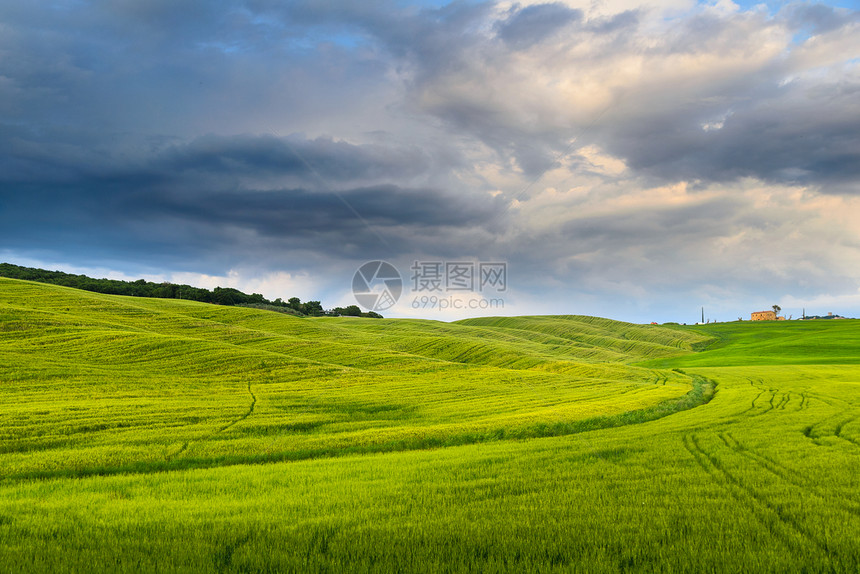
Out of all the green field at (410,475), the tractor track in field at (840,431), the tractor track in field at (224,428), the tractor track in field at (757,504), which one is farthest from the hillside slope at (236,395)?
the tractor track in field at (757,504)

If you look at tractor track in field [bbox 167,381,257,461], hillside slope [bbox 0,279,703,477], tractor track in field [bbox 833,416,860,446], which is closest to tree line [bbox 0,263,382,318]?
hillside slope [bbox 0,279,703,477]

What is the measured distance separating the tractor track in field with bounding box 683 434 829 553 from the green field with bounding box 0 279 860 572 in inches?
2.2

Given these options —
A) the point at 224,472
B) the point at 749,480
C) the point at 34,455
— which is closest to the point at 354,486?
the point at 224,472

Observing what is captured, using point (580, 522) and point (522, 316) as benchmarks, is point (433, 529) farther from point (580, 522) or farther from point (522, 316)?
point (522, 316)

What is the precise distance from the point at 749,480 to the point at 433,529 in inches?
325

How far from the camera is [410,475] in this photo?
12250mm

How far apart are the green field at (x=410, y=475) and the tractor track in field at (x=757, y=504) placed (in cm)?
6

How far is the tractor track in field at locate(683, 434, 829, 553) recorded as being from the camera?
7902 mm

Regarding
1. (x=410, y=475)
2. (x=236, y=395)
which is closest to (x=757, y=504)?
(x=410, y=475)

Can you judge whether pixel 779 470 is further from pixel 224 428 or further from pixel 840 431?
pixel 224 428

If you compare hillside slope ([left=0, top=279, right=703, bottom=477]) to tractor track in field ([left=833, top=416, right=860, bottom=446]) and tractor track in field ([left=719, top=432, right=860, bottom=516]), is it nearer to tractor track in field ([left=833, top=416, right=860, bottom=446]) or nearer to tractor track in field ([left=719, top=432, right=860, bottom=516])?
tractor track in field ([left=719, top=432, right=860, bottom=516])

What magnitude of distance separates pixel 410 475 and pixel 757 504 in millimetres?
7631

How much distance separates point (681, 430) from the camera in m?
18.5

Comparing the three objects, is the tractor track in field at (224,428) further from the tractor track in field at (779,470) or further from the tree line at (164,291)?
the tree line at (164,291)
